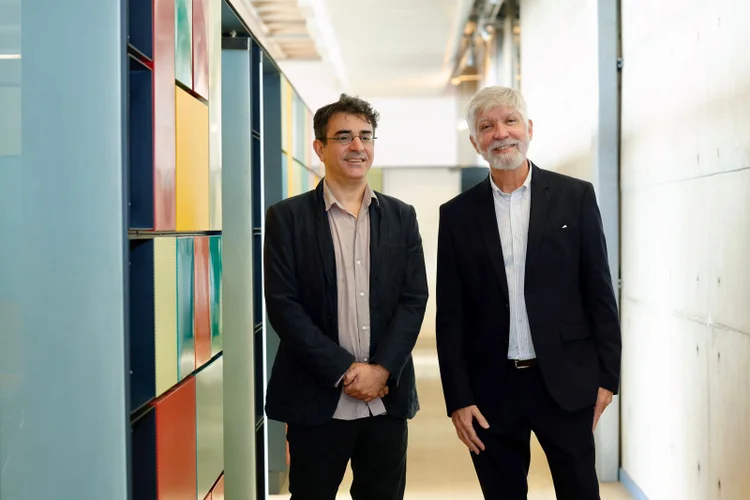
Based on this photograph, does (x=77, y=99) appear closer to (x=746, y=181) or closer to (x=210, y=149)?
(x=210, y=149)

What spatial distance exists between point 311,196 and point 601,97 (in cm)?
272

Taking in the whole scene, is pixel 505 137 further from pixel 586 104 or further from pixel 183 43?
pixel 586 104

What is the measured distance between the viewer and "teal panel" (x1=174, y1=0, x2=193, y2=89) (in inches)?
103

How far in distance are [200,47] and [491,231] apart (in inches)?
48.7

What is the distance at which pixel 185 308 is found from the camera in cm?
268

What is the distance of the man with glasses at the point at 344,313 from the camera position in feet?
8.43

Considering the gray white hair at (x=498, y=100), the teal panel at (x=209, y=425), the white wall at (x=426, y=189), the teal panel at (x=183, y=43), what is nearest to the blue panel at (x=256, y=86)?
the teal panel at (x=183, y=43)

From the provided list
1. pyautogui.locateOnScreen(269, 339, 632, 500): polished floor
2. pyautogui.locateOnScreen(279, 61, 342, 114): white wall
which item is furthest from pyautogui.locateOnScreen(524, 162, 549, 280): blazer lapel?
pyautogui.locateOnScreen(279, 61, 342, 114): white wall

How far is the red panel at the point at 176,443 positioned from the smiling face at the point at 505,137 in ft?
3.93

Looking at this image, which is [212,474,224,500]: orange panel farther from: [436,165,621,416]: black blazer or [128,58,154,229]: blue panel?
[128,58,154,229]: blue panel

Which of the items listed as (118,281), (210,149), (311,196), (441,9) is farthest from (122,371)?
(441,9)

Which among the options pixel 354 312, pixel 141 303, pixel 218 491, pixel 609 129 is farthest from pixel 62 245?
pixel 609 129

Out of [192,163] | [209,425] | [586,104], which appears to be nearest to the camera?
[192,163]

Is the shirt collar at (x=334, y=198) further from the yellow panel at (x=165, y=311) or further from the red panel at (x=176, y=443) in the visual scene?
the red panel at (x=176, y=443)
